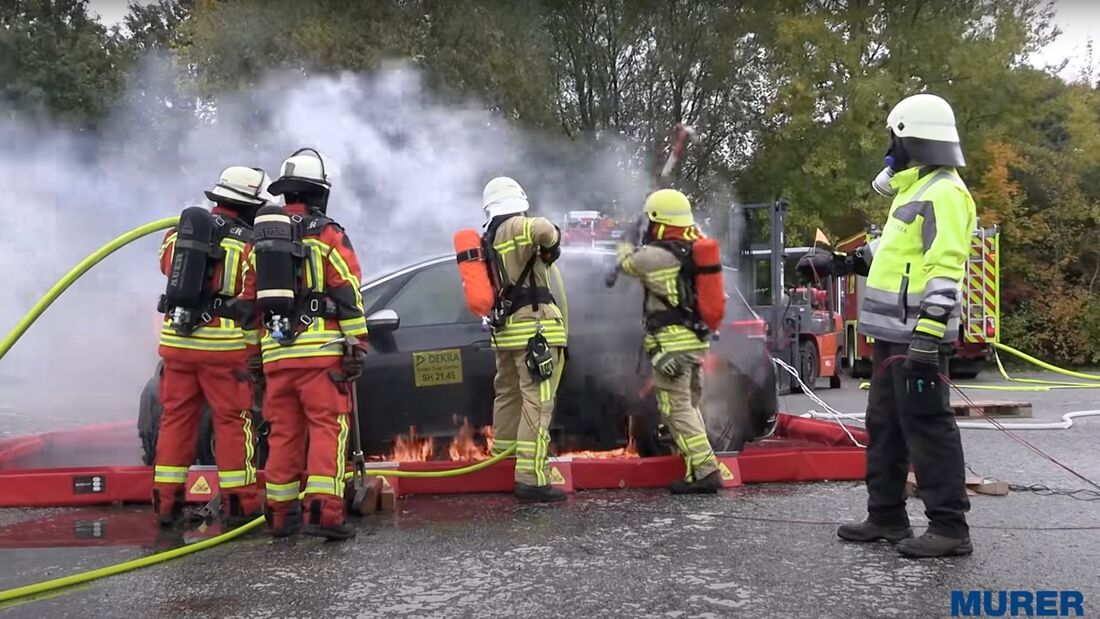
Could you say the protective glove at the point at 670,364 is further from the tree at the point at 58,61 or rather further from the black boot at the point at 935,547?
the tree at the point at 58,61

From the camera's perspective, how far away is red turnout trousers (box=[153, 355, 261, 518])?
502cm

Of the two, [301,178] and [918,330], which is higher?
[301,178]

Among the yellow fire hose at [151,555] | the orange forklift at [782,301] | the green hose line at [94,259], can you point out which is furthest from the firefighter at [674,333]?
the orange forklift at [782,301]

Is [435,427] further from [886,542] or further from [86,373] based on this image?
[86,373]

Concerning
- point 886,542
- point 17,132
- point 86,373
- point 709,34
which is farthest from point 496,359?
point 709,34

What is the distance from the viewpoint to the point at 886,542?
453 centimetres

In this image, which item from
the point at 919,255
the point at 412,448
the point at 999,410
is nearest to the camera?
the point at 919,255

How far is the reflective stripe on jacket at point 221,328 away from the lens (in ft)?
16.4

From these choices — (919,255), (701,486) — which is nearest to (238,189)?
(701,486)

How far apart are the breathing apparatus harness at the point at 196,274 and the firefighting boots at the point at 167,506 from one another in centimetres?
85

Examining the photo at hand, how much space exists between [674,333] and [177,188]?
228 inches

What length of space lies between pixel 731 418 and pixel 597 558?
2.44 meters

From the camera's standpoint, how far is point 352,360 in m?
4.76

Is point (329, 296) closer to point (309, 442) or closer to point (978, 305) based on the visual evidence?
point (309, 442)
